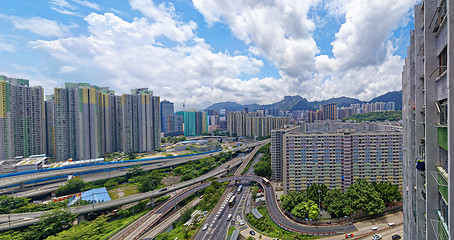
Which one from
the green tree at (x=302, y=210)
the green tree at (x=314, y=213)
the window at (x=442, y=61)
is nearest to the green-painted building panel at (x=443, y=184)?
the window at (x=442, y=61)

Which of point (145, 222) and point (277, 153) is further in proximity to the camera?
point (277, 153)

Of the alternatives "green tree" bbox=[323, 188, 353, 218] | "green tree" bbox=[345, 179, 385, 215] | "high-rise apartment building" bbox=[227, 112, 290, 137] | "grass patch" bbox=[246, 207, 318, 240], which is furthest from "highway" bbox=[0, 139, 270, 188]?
"high-rise apartment building" bbox=[227, 112, 290, 137]

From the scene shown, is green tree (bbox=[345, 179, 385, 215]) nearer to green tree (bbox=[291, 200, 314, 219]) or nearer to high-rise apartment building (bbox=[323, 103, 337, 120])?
green tree (bbox=[291, 200, 314, 219])

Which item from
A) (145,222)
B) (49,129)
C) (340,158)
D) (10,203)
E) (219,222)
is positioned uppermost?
(49,129)

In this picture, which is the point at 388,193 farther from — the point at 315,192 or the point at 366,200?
the point at 315,192

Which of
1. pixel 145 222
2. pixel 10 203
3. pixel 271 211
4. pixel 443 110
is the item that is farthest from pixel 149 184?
pixel 443 110

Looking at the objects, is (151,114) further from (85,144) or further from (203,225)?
(203,225)
